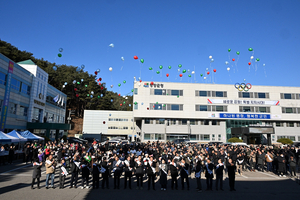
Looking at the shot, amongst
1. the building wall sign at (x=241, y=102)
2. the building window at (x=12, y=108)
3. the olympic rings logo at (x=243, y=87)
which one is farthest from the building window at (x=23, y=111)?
the olympic rings logo at (x=243, y=87)

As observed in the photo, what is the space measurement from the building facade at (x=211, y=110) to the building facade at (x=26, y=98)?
64.5 feet

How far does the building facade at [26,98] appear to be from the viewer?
88.6ft

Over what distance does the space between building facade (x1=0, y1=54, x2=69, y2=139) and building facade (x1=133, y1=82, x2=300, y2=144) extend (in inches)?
775

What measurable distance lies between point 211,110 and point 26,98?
4026cm

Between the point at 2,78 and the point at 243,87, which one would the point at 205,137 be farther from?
the point at 2,78

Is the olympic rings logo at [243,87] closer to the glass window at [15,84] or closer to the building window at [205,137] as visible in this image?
the building window at [205,137]

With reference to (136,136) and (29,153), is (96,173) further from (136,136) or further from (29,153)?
(136,136)

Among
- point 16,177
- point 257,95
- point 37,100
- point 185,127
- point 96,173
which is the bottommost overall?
point 16,177

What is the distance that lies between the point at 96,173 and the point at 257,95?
51616 mm

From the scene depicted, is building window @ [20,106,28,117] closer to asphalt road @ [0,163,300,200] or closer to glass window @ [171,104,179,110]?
asphalt road @ [0,163,300,200]

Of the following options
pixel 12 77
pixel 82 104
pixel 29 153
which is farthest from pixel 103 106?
pixel 29 153

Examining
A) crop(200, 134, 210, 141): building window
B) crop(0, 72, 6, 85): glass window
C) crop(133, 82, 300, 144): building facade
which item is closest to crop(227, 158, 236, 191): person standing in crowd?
crop(0, 72, 6, 85): glass window

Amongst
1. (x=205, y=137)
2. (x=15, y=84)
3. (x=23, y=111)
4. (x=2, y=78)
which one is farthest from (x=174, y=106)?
(x=2, y=78)

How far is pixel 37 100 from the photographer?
35.5 m
